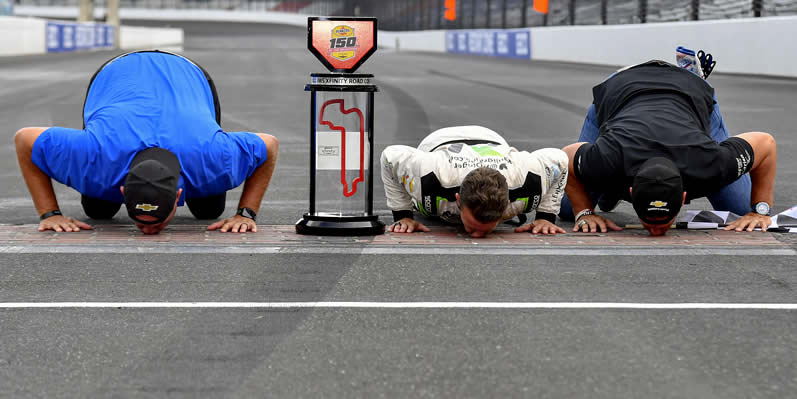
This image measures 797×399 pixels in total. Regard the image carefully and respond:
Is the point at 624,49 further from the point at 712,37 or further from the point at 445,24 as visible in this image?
the point at 445,24

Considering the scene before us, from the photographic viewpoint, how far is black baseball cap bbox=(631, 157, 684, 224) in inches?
235

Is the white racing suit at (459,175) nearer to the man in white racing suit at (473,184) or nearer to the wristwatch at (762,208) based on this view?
the man in white racing suit at (473,184)

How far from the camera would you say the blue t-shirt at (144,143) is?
6203 mm

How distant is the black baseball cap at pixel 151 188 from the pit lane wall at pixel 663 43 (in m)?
17.9

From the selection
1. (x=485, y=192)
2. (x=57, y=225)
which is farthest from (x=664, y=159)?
(x=57, y=225)

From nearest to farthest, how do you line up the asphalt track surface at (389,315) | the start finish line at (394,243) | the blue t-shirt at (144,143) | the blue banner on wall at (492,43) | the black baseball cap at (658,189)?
the asphalt track surface at (389,315) < the black baseball cap at (658,189) < the start finish line at (394,243) < the blue t-shirt at (144,143) < the blue banner on wall at (492,43)

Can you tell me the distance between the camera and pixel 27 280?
17.4 feet

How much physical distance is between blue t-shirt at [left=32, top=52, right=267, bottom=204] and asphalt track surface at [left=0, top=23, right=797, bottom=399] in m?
0.40

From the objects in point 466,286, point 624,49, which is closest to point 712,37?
point 624,49

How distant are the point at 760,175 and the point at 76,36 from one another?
1755 inches

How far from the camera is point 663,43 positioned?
26734 millimetres

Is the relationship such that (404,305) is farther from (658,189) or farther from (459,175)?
(658,189)

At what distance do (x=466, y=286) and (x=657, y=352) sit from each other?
1329 millimetres

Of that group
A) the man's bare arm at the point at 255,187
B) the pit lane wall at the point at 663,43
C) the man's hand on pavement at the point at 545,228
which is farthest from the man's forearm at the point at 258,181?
the pit lane wall at the point at 663,43
